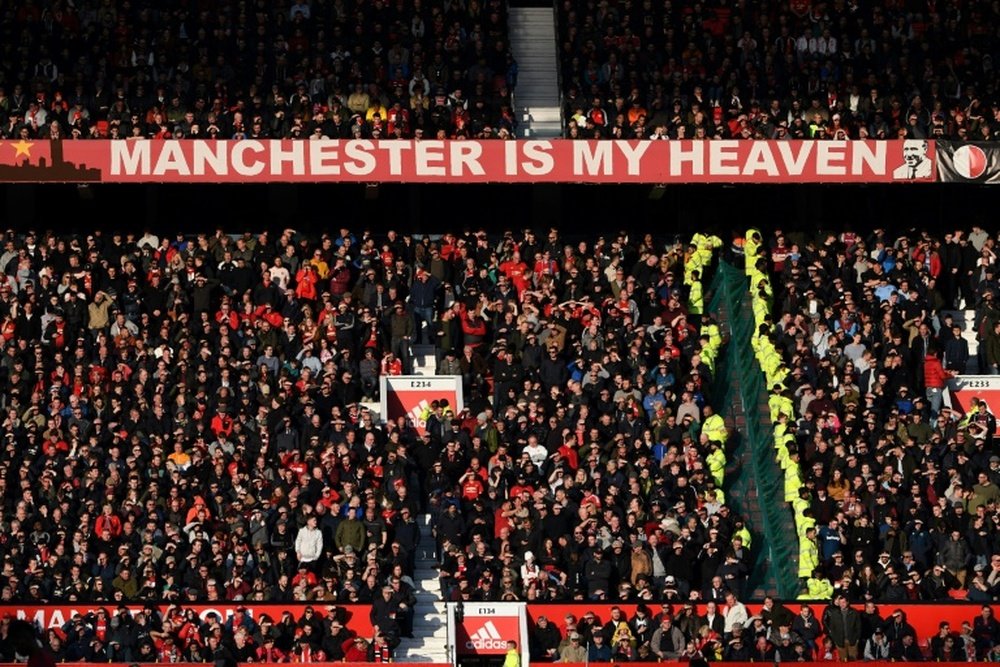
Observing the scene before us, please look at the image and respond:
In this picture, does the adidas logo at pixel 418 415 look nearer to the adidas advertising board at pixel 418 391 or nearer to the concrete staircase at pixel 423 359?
the adidas advertising board at pixel 418 391

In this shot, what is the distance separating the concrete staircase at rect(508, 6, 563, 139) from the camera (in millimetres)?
38625

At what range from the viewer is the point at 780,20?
38.8 meters

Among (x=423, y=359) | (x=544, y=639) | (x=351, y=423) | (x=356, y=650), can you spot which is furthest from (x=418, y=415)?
(x=356, y=650)

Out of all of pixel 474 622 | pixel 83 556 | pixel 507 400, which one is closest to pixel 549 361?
pixel 507 400

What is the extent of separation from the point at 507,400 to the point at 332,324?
120 inches

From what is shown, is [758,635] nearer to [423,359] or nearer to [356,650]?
[356,650]

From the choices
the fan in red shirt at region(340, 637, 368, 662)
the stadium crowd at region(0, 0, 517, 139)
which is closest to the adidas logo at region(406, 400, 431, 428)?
the stadium crowd at region(0, 0, 517, 139)

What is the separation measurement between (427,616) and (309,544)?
1842 mm

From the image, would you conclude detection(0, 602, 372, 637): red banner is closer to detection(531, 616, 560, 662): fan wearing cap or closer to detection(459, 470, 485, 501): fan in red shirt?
detection(531, 616, 560, 662): fan wearing cap

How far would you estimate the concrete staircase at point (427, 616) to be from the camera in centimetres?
2912

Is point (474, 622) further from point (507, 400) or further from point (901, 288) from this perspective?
point (901, 288)

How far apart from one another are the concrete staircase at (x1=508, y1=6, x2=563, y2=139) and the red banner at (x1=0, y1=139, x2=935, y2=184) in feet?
8.72

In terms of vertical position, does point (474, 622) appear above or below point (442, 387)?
below

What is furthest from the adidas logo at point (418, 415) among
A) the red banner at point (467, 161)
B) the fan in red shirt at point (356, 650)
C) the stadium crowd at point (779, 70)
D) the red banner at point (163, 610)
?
the fan in red shirt at point (356, 650)
